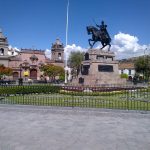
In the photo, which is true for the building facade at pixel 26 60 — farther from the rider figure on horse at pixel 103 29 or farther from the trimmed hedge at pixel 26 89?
the trimmed hedge at pixel 26 89

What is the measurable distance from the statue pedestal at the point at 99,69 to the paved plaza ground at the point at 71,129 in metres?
14.9

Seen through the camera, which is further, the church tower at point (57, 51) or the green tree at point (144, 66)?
the church tower at point (57, 51)

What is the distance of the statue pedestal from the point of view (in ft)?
96.3

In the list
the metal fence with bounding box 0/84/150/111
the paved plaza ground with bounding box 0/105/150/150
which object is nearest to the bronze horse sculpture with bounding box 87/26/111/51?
the metal fence with bounding box 0/84/150/111

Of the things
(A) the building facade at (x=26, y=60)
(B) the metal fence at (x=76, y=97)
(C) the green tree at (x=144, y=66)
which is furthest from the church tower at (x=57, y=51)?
(B) the metal fence at (x=76, y=97)

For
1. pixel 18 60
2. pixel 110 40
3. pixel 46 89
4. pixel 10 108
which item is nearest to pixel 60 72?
pixel 18 60

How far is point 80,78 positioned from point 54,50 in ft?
218

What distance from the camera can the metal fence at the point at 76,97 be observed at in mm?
15816

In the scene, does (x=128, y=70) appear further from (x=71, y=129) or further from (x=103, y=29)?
(x=71, y=129)

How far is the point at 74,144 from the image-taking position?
8.19 m

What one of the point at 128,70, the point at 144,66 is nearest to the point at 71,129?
the point at 144,66

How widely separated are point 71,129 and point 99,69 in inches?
788

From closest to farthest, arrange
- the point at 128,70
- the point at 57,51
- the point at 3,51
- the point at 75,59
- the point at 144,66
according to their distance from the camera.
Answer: the point at 144,66
the point at 75,59
the point at 3,51
the point at 57,51
the point at 128,70

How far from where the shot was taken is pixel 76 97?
1869cm
